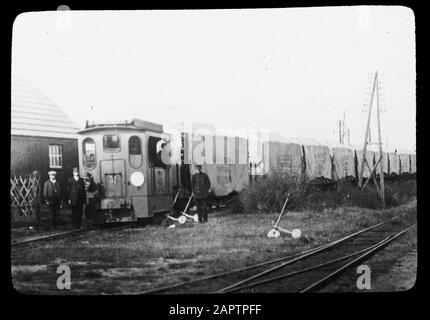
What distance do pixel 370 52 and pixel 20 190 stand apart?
10.8 ft

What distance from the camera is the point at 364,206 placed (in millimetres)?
6039

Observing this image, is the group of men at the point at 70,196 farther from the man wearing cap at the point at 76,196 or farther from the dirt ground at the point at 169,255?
the dirt ground at the point at 169,255

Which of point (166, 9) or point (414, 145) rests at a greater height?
point (166, 9)

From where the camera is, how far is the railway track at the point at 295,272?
5.54 metres

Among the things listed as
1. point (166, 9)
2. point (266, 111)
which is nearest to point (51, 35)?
point (166, 9)

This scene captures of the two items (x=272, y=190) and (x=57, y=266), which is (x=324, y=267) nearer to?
(x=272, y=190)

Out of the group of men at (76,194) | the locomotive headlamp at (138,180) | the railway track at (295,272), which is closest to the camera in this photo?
the railway track at (295,272)

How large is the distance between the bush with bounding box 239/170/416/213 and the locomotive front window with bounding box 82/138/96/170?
1.34 m

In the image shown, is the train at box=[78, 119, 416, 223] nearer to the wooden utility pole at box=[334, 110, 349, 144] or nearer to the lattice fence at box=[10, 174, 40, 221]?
the wooden utility pole at box=[334, 110, 349, 144]

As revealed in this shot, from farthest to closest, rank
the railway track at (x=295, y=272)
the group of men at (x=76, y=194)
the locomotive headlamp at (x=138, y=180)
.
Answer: the locomotive headlamp at (x=138, y=180)
the group of men at (x=76, y=194)
the railway track at (x=295, y=272)

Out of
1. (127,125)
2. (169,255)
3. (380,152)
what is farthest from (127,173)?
(380,152)

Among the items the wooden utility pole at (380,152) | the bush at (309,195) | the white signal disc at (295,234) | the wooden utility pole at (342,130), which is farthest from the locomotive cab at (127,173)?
the wooden utility pole at (380,152)

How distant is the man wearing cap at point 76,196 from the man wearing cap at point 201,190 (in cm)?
98

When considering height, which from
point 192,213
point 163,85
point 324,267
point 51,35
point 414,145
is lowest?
point 324,267
